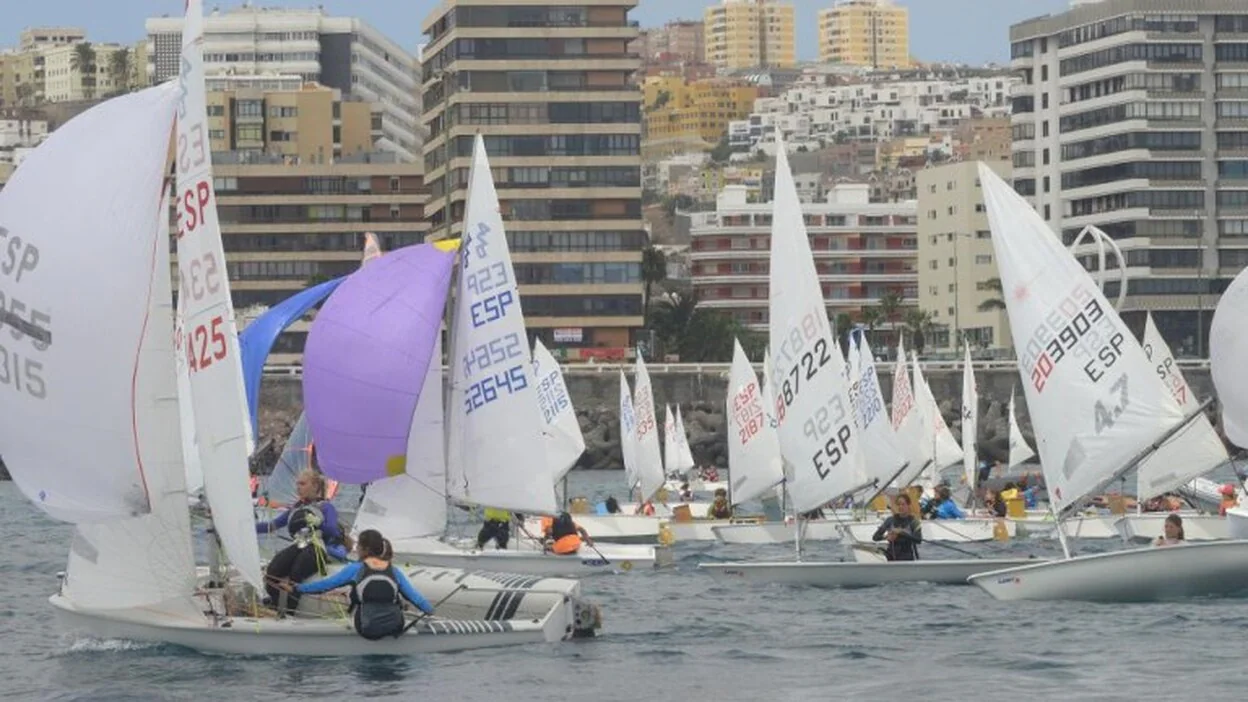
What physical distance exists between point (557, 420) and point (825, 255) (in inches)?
4170

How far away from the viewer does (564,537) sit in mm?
33375

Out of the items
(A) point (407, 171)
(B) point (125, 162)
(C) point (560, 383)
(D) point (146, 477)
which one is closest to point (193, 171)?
(B) point (125, 162)

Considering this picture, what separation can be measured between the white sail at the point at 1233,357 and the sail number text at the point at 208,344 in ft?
41.0

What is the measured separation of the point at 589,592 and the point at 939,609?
17.9ft

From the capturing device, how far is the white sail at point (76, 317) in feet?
76.2

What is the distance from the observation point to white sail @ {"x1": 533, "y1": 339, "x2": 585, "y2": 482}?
151ft

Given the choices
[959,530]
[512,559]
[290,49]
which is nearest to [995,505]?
[959,530]

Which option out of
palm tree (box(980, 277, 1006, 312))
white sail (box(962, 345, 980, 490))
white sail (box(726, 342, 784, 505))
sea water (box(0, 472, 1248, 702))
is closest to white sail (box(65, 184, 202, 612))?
sea water (box(0, 472, 1248, 702))

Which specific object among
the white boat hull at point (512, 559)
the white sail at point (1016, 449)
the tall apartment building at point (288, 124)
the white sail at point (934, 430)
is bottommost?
the white sail at point (1016, 449)

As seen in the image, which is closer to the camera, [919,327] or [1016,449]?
[1016,449]

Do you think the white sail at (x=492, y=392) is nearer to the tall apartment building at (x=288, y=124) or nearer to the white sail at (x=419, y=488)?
the white sail at (x=419, y=488)

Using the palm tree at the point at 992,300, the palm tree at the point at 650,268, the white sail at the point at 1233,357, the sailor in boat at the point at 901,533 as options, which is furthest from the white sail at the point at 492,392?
the palm tree at the point at 992,300

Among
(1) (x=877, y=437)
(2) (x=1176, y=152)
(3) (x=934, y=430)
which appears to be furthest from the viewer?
(2) (x=1176, y=152)

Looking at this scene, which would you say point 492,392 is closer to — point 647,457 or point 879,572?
point 879,572
